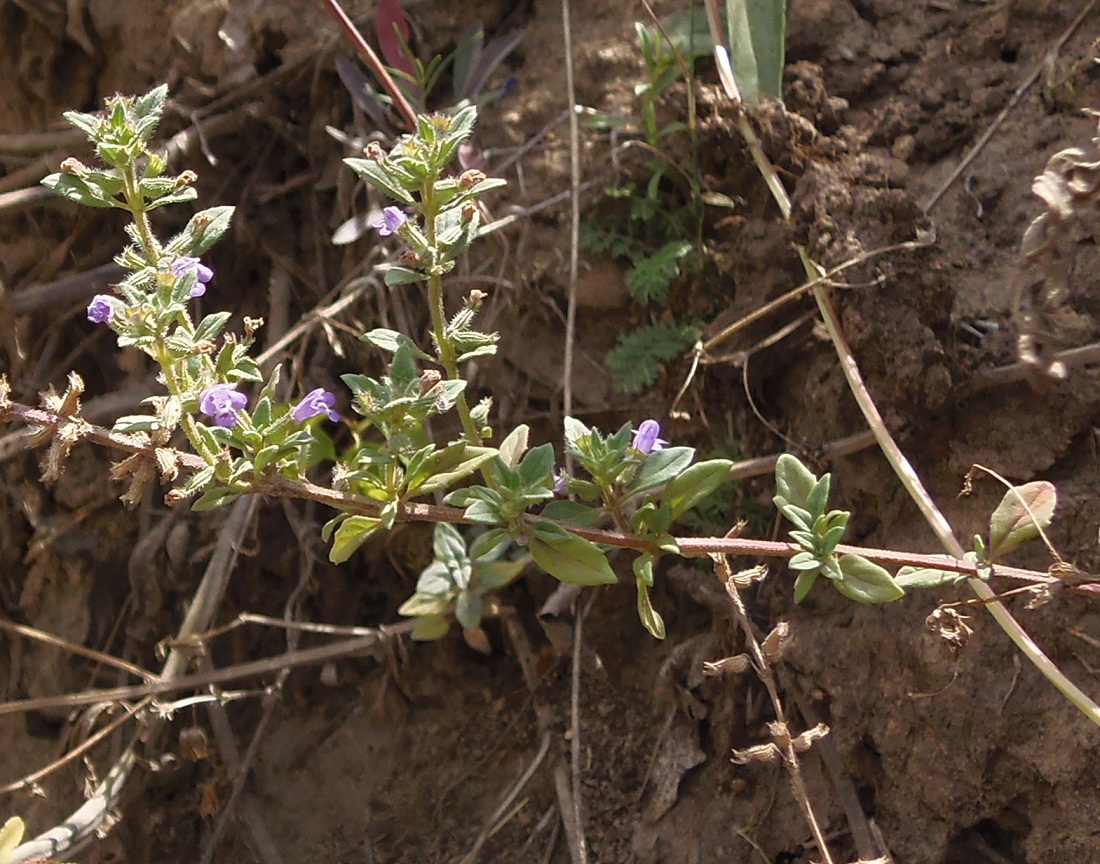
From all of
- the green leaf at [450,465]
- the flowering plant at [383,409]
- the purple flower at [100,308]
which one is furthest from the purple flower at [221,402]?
the green leaf at [450,465]

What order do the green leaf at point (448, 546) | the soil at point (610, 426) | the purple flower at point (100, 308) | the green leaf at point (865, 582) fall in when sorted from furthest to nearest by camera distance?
1. the green leaf at point (448, 546)
2. the soil at point (610, 426)
3. the green leaf at point (865, 582)
4. the purple flower at point (100, 308)

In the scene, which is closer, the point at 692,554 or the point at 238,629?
the point at 692,554

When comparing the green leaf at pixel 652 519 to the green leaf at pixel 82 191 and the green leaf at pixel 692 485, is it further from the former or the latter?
the green leaf at pixel 82 191

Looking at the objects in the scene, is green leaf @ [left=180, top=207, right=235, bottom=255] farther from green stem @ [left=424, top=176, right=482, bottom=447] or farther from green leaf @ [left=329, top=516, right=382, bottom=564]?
green leaf @ [left=329, top=516, right=382, bottom=564]

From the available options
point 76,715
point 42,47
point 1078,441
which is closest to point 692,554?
point 1078,441

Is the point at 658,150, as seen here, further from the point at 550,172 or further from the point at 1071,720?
the point at 1071,720

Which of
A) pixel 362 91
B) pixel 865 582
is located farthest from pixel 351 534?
pixel 362 91
